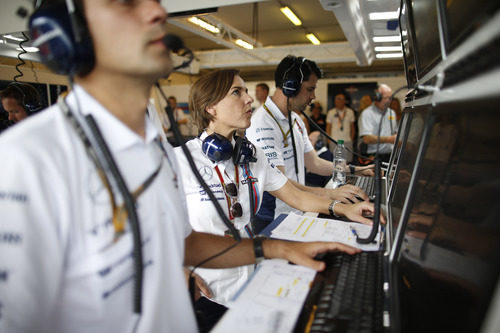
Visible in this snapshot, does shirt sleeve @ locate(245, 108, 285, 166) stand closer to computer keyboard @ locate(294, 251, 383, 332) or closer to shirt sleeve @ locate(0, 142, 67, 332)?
computer keyboard @ locate(294, 251, 383, 332)

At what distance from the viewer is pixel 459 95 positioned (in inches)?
24.8

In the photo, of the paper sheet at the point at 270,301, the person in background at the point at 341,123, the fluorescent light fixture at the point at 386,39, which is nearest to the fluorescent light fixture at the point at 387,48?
the fluorescent light fixture at the point at 386,39

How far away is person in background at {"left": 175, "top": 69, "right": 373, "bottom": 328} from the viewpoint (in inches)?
53.1

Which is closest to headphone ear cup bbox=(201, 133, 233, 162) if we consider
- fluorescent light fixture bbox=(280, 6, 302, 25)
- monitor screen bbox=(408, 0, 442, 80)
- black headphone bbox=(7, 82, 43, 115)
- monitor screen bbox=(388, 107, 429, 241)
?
monitor screen bbox=(388, 107, 429, 241)

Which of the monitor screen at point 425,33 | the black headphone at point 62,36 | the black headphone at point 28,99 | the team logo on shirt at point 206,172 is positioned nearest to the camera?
the black headphone at point 62,36

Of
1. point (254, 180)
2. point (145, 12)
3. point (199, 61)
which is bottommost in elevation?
point (254, 180)

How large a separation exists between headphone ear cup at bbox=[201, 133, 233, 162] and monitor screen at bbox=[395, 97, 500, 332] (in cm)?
77

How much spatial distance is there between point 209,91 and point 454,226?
4.07ft

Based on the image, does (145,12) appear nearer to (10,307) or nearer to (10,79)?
(10,307)

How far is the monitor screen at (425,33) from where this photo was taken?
94 centimetres

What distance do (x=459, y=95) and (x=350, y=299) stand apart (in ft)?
1.71

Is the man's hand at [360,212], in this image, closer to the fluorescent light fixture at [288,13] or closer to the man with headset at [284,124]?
the man with headset at [284,124]

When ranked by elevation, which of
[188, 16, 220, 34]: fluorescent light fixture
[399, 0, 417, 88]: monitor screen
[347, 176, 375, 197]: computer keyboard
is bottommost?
[347, 176, 375, 197]: computer keyboard

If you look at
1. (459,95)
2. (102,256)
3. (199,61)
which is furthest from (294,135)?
(199,61)
